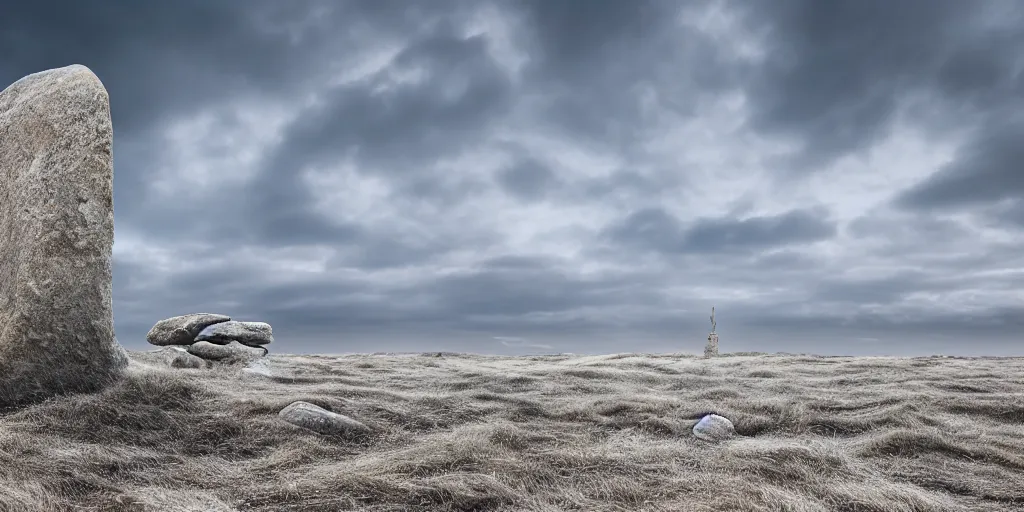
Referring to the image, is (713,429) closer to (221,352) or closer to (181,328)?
(221,352)

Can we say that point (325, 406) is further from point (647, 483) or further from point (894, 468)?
point (894, 468)

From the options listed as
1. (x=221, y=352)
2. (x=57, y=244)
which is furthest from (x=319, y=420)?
(x=221, y=352)

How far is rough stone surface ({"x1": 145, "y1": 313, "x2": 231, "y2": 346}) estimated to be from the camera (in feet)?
57.9

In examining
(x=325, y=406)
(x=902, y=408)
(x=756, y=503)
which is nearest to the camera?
(x=756, y=503)

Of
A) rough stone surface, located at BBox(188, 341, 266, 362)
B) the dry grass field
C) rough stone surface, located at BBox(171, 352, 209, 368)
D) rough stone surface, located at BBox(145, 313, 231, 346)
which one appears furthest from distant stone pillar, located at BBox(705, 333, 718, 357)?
rough stone surface, located at BBox(171, 352, 209, 368)

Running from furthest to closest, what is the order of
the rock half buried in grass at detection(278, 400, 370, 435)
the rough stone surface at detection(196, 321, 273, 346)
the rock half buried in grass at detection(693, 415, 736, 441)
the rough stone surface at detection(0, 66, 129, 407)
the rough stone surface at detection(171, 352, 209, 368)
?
the rough stone surface at detection(196, 321, 273, 346), the rough stone surface at detection(171, 352, 209, 368), the rock half buried in grass at detection(693, 415, 736, 441), the rough stone surface at detection(0, 66, 129, 407), the rock half buried in grass at detection(278, 400, 370, 435)

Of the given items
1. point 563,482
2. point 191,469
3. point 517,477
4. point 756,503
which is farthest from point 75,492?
point 756,503

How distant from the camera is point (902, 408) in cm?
1078

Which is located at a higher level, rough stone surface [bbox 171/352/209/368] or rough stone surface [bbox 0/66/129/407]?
rough stone surface [bbox 0/66/129/407]

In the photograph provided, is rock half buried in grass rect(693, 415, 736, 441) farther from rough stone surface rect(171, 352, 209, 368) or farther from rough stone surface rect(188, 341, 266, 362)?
Answer: rough stone surface rect(188, 341, 266, 362)

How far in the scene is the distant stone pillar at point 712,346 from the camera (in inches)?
979

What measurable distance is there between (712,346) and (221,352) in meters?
18.2

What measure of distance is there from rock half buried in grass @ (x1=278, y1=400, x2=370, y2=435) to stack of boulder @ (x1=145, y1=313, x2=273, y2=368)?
875 centimetres

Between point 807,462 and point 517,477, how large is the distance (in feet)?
11.2
